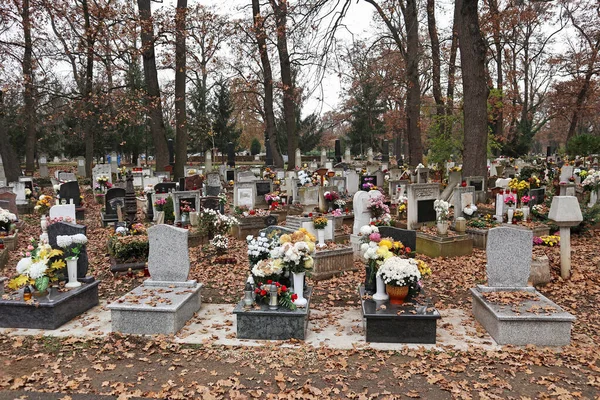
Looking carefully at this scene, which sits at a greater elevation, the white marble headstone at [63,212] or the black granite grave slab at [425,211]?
the white marble headstone at [63,212]

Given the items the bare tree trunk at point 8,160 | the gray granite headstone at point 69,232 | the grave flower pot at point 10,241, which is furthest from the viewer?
the bare tree trunk at point 8,160

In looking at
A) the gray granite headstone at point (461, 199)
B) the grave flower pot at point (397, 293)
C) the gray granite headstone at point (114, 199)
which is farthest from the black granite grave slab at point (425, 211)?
the gray granite headstone at point (114, 199)

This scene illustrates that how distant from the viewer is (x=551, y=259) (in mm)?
9852

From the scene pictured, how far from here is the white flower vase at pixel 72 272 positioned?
24.1ft

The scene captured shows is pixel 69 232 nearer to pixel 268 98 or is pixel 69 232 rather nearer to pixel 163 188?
pixel 163 188

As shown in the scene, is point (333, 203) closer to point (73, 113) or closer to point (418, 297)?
point (418, 297)

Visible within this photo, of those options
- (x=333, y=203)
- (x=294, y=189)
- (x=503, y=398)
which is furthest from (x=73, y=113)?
(x=503, y=398)

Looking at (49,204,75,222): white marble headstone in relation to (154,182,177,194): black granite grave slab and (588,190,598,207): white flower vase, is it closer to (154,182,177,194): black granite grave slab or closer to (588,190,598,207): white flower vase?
(154,182,177,194): black granite grave slab

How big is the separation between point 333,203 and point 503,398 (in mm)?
9429

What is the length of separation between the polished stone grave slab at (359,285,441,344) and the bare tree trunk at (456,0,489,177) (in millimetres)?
10505

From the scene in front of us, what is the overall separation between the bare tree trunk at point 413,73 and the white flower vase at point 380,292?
13.6 m

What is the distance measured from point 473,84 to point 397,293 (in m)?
10.5

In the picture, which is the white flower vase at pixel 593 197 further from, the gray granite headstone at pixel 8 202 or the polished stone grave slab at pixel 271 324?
the gray granite headstone at pixel 8 202

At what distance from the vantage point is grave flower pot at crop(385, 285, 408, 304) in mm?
6430
